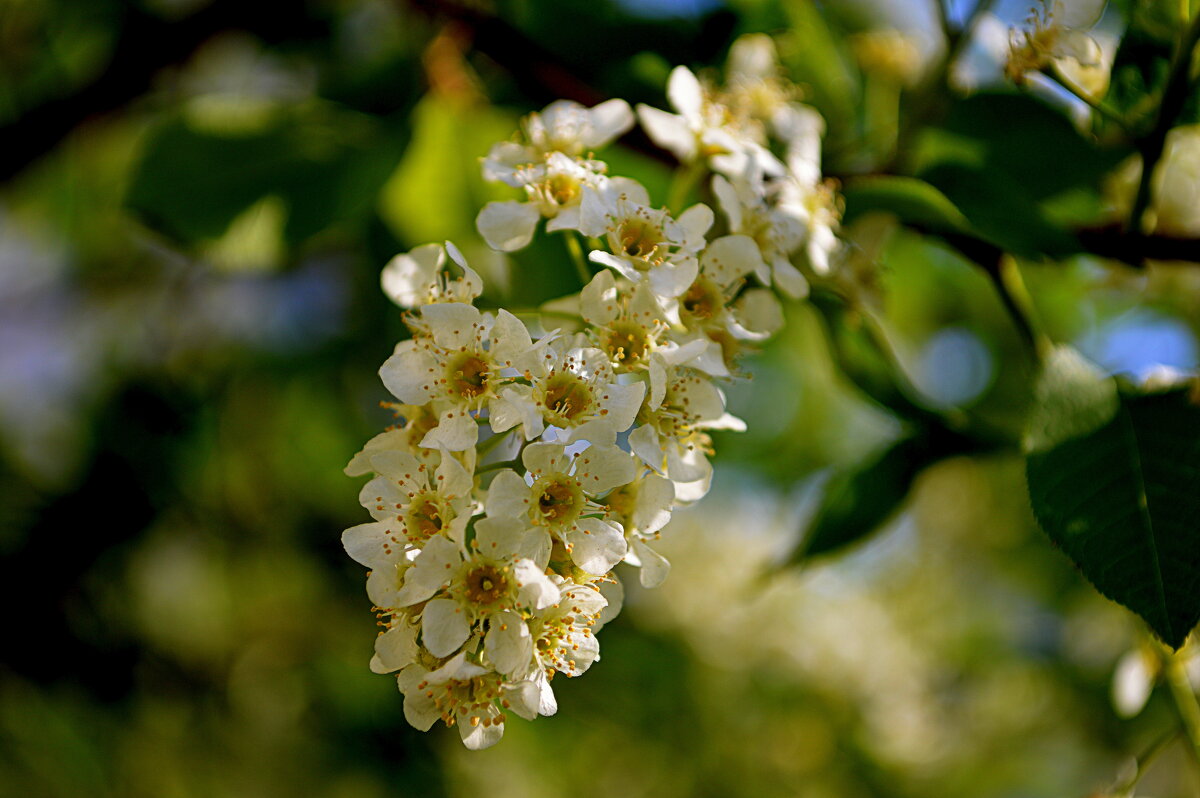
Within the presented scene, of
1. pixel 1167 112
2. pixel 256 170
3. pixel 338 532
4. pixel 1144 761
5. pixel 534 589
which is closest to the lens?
pixel 534 589

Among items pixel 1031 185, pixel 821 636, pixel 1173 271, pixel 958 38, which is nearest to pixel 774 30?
pixel 958 38

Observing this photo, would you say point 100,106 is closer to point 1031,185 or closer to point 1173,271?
point 1031,185

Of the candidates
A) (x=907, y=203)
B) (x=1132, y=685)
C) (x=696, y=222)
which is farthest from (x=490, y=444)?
(x=1132, y=685)

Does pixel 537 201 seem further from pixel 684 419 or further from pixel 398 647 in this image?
pixel 398 647

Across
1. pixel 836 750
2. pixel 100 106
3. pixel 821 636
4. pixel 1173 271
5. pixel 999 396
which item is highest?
pixel 1173 271

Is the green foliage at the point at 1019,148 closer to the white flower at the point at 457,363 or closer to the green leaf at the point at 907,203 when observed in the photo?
the green leaf at the point at 907,203

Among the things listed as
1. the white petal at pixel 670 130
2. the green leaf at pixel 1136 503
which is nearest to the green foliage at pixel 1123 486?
the green leaf at pixel 1136 503
